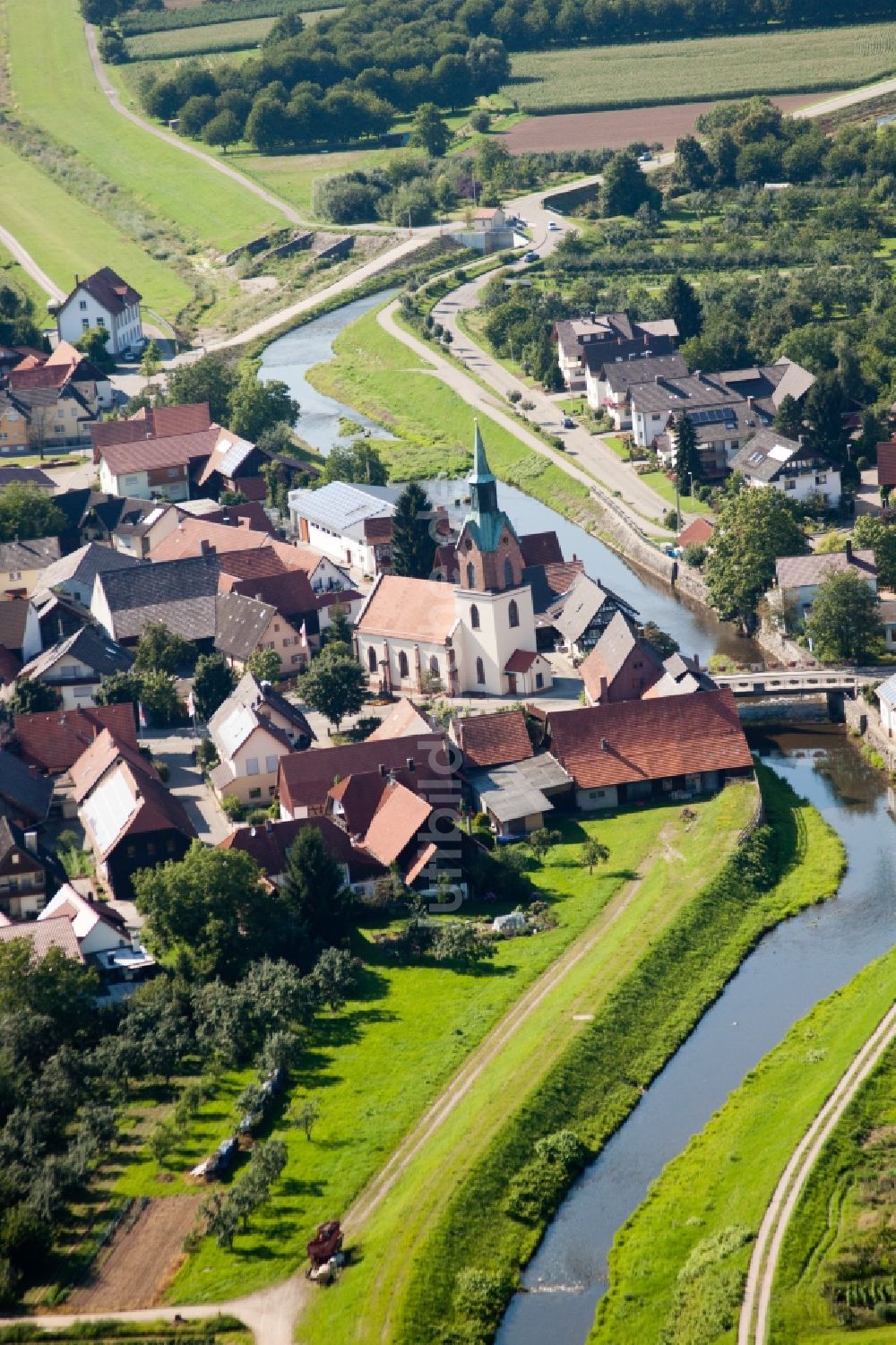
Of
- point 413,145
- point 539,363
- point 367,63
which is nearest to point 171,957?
point 539,363

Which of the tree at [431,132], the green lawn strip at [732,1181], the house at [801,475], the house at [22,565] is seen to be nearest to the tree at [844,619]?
the house at [801,475]

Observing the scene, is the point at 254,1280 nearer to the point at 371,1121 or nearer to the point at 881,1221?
the point at 371,1121

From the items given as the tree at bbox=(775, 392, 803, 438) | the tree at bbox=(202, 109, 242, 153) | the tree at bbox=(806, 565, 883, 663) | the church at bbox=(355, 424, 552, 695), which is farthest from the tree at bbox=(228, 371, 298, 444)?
the tree at bbox=(202, 109, 242, 153)

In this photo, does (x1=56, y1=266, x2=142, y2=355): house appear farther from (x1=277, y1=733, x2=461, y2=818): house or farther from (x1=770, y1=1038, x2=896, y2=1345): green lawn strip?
(x1=770, y1=1038, x2=896, y2=1345): green lawn strip

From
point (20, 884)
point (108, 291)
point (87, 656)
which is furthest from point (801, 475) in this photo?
point (108, 291)

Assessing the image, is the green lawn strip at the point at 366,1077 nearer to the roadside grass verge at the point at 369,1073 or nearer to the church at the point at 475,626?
the roadside grass verge at the point at 369,1073

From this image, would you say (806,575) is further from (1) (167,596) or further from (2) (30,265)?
(2) (30,265)
